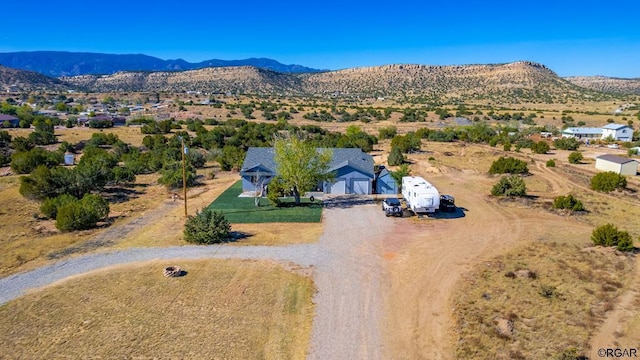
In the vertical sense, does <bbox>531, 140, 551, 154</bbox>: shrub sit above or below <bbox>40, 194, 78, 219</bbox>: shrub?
above

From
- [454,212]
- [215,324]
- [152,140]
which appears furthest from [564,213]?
[152,140]

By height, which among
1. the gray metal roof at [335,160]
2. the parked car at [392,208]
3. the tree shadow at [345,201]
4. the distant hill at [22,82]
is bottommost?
the tree shadow at [345,201]

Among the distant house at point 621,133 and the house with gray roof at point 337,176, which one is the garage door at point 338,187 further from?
the distant house at point 621,133

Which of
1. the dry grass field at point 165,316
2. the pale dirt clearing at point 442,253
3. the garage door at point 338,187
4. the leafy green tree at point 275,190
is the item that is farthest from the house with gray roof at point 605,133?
the dry grass field at point 165,316

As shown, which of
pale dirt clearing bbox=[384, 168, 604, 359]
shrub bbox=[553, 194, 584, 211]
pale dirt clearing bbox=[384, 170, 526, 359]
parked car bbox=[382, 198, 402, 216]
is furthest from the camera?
shrub bbox=[553, 194, 584, 211]

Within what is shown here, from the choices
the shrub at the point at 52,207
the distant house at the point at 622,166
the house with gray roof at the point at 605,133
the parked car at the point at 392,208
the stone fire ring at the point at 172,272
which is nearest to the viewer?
the stone fire ring at the point at 172,272

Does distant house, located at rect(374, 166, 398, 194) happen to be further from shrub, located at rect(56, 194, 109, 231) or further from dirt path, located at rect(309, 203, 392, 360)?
shrub, located at rect(56, 194, 109, 231)

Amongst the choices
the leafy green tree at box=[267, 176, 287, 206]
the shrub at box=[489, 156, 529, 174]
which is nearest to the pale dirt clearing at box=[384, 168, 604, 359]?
the shrub at box=[489, 156, 529, 174]
